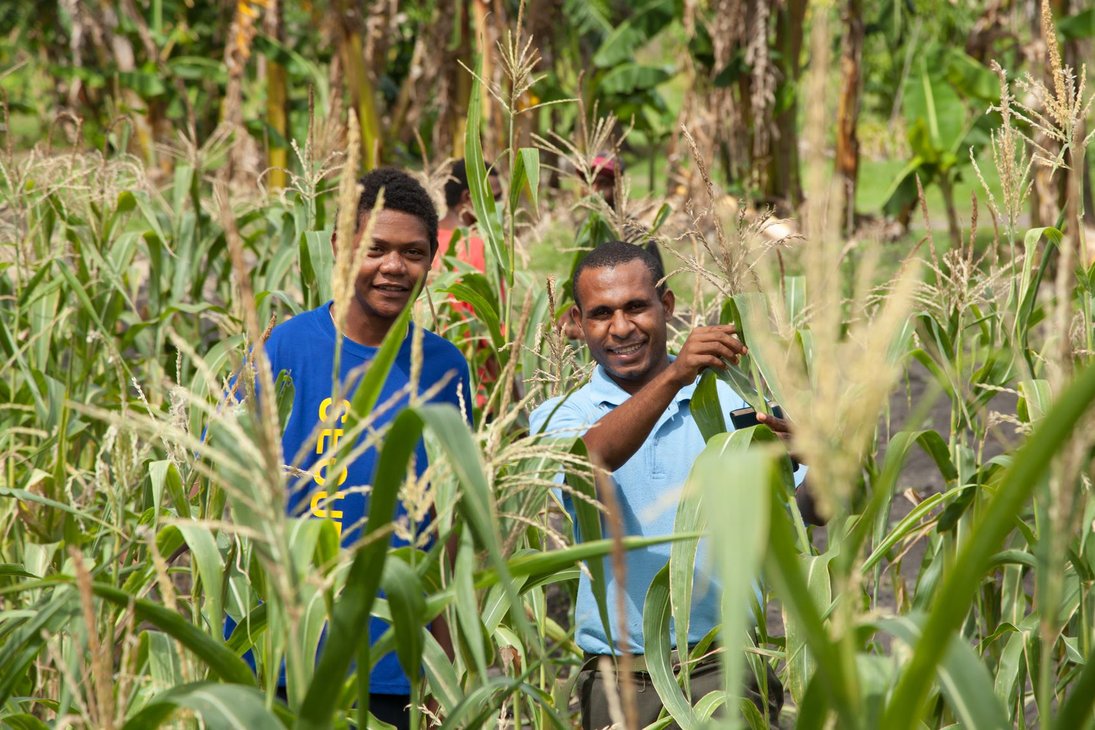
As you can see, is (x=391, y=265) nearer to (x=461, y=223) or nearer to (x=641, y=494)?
(x=641, y=494)

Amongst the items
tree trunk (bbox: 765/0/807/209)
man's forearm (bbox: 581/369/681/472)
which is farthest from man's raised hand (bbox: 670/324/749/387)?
tree trunk (bbox: 765/0/807/209)

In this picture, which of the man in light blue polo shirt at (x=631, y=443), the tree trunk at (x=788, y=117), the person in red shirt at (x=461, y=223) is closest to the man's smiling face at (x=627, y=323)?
the man in light blue polo shirt at (x=631, y=443)

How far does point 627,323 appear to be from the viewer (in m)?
2.13

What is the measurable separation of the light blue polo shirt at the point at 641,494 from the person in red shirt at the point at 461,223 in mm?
1085

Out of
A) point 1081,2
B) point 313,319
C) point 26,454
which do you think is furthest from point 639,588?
point 1081,2

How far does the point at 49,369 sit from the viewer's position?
314 centimetres

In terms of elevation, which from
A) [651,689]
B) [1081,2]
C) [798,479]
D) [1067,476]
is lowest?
[651,689]

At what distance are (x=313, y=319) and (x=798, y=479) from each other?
0.86 m

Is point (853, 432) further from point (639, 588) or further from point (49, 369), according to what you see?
point (49, 369)

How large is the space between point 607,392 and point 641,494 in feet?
0.60

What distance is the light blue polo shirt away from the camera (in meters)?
2.00

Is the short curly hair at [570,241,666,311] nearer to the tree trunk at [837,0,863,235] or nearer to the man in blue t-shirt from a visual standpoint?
the man in blue t-shirt

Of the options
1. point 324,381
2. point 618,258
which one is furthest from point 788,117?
point 324,381

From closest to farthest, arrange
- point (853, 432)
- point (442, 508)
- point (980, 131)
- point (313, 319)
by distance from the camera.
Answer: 1. point (853, 432)
2. point (442, 508)
3. point (313, 319)
4. point (980, 131)
